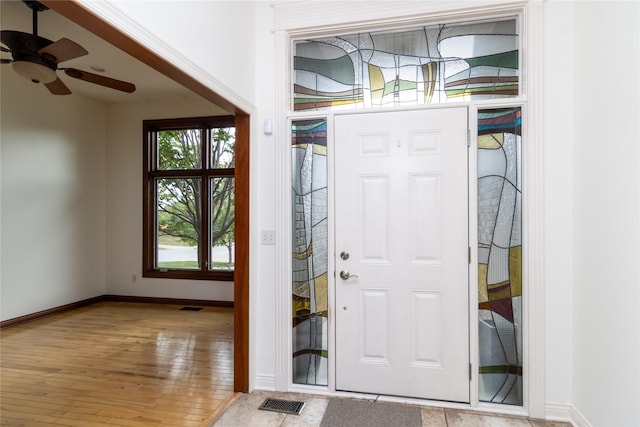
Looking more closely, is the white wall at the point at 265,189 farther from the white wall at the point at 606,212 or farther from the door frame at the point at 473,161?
the white wall at the point at 606,212

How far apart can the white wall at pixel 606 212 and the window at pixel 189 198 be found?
14.2ft

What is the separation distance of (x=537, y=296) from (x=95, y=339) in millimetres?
A: 4279

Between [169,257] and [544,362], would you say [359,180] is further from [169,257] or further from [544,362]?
[169,257]

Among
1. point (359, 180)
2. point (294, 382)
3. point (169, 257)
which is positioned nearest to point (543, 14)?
point (359, 180)

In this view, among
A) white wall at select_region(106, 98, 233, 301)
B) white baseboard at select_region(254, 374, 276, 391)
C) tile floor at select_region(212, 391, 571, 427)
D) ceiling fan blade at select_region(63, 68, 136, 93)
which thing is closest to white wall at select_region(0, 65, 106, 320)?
white wall at select_region(106, 98, 233, 301)

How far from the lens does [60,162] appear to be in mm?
4992

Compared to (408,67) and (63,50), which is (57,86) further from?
(408,67)

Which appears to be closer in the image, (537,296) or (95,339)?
(537,296)

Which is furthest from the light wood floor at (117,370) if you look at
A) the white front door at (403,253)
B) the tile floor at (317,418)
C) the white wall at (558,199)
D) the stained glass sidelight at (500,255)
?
the white wall at (558,199)

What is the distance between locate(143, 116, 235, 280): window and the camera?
545cm

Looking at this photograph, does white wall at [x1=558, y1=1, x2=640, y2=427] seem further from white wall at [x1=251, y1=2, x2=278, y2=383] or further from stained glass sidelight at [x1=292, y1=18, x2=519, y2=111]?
white wall at [x1=251, y1=2, x2=278, y2=383]

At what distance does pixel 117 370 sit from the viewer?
311cm

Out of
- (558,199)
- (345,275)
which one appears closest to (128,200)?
(345,275)

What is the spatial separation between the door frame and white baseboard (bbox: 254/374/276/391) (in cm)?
3
